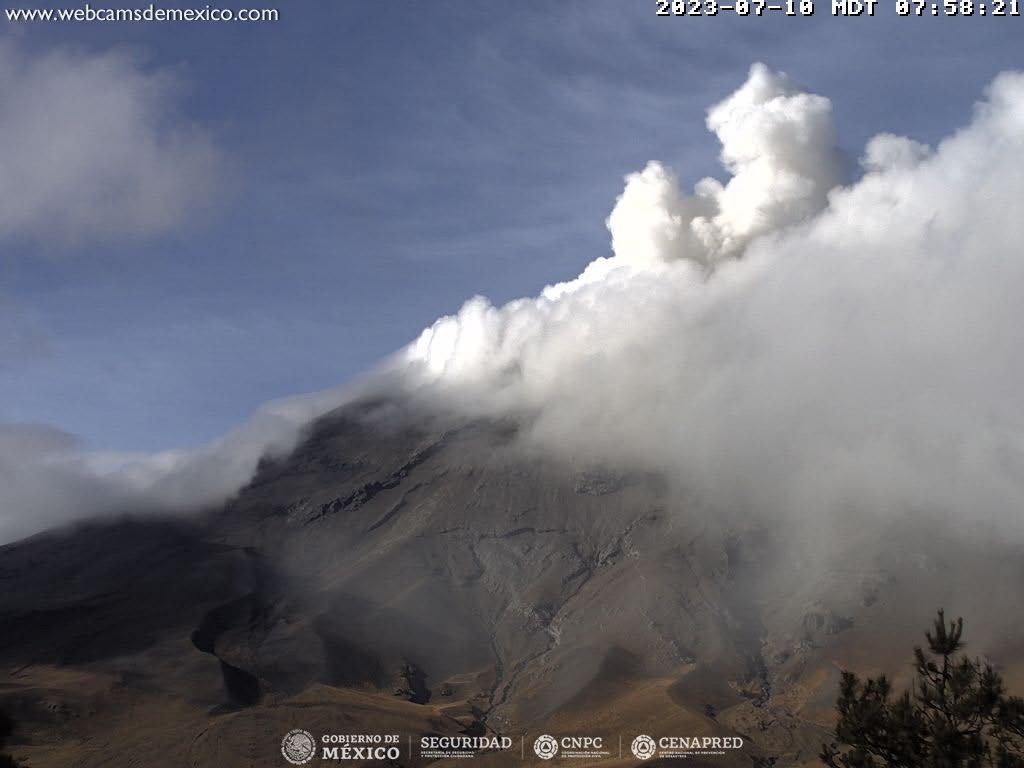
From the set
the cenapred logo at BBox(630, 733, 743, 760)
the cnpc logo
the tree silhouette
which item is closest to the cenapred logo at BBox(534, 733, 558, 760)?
the cnpc logo

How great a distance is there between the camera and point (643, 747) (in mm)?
161625

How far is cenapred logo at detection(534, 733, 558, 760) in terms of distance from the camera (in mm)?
165375

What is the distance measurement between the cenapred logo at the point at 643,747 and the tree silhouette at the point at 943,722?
12225cm

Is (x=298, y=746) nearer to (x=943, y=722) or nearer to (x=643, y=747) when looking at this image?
(x=643, y=747)

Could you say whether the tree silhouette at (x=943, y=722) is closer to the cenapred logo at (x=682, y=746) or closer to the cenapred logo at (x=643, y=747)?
the cenapred logo at (x=643, y=747)

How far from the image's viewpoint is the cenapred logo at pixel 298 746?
518ft

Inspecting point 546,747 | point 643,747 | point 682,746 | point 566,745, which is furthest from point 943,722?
point 546,747

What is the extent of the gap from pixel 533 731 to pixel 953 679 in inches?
5930

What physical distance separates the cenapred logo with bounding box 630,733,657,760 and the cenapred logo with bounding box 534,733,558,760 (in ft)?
38.6

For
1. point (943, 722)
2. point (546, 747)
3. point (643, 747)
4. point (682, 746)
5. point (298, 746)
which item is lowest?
point (943, 722)

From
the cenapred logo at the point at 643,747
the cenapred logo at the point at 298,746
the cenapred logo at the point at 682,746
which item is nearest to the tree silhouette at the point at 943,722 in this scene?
the cenapred logo at the point at 643,747

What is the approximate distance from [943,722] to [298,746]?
139212mm

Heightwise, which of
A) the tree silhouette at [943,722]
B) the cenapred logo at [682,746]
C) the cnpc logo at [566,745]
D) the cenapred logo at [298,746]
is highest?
the cenapred logo at [298,746]

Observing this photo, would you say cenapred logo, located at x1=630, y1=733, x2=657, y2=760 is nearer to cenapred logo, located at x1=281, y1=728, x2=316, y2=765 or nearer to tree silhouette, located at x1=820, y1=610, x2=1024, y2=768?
cenapred logo, located at x1=281, y1=728, x2=316, y2=765
